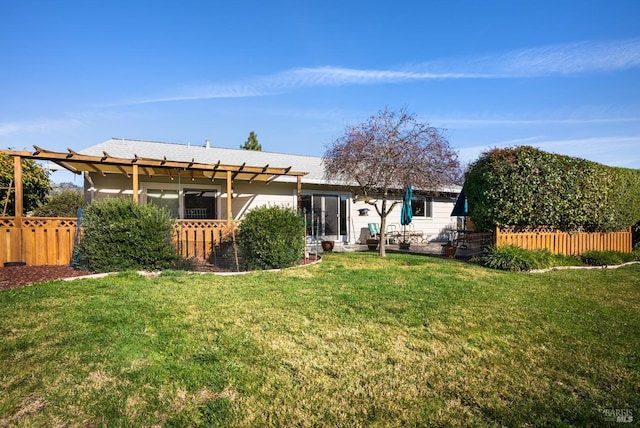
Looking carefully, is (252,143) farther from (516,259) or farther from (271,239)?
(516,259)

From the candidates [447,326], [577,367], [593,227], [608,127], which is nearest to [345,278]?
[447,326]

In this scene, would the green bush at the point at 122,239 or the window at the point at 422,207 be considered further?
the window at the point at 422,207

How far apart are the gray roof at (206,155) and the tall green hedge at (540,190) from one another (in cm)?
595

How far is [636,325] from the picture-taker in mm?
4359

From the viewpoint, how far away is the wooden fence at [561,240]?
9758 mm

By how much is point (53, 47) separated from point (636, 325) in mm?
14748

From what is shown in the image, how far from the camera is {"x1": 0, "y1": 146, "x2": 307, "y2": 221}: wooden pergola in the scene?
8023mm

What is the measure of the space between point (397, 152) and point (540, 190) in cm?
422

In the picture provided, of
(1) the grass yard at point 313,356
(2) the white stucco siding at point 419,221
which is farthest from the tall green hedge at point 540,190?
(2) the white stucco siding at point 419,221

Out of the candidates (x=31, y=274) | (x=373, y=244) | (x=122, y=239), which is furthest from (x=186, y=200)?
(x=373, y=244)

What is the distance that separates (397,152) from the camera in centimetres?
1001

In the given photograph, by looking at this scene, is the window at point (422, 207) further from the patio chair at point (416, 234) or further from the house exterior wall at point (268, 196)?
the patio chair at point (416, 234)

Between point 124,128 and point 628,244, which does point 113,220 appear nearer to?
point 124,128

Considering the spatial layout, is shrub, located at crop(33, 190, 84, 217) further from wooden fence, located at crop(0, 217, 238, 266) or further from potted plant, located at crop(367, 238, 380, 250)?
potted plant, located at crop(367, 238, 380, 250)
